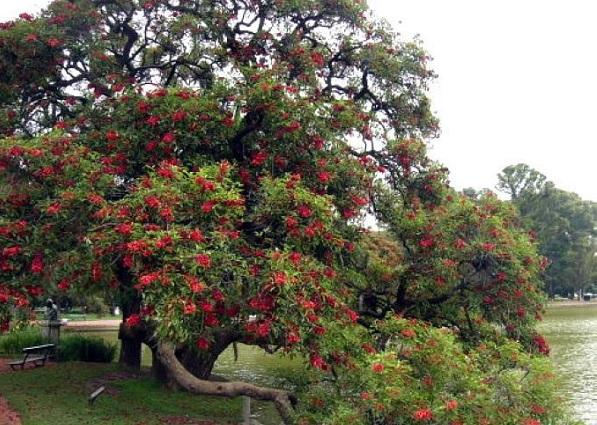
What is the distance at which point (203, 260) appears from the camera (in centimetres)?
704

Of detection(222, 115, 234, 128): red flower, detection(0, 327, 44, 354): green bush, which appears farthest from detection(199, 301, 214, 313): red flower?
detection(0, 327, 44, 354): green bush

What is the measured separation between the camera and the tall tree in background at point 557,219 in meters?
58.5

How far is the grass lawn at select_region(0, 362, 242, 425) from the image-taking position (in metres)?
9.81

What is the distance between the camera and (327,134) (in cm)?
1000

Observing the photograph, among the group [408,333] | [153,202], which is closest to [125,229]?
[153,202]

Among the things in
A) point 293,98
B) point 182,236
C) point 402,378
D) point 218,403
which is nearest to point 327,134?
point 293,98

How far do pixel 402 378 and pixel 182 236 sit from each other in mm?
3244

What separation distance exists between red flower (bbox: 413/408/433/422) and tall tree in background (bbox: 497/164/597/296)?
5286 centimetres

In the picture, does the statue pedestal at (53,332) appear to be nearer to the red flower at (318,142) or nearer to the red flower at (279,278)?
the red flower at (318,142)

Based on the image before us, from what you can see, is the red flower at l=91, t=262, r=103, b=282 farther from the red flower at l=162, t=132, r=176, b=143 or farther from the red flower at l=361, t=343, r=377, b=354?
the red flower at l=361, t=343, r=377, b=354

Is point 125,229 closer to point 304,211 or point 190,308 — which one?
point 190,308

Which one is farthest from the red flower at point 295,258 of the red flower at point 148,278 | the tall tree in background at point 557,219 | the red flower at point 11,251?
the tall tree in background at point 557,219

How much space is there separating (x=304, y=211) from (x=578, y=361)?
16456 millimetres

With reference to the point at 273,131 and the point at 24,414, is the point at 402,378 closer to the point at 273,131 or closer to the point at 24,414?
the point at 273,131
